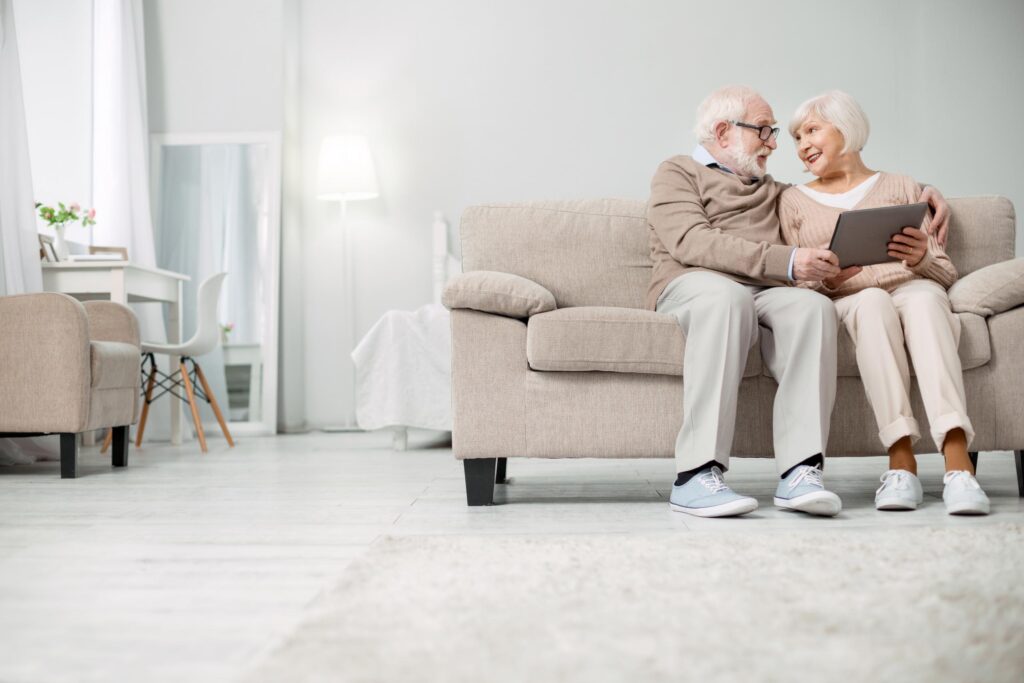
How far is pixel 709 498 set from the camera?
1.82 m

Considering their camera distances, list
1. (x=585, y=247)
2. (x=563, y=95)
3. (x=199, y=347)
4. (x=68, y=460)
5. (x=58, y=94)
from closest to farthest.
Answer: (x=585, y=247) → (x=68, y=460) → (x=199, y=347) → (x=58, y=94) → (x=563, y=95)

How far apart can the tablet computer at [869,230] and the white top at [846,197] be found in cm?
26

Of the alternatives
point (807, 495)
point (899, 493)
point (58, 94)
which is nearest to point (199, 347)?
point (58, 94)

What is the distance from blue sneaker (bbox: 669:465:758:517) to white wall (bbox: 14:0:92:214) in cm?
350

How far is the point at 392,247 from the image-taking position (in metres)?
4.82

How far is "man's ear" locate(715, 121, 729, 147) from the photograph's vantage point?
7.32ft

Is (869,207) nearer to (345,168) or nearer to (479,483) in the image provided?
(479,483)

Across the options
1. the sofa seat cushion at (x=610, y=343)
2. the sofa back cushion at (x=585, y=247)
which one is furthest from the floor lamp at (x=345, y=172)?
the sofa seat cushion at (x=610, y=343)

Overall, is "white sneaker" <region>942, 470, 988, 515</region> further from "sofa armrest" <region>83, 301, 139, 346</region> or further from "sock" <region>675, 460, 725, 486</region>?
"sofa armrest" <region>83, 301, 139, 346</region>

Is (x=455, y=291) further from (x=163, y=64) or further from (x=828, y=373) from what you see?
(x=163, y=64)

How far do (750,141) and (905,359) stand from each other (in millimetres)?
670

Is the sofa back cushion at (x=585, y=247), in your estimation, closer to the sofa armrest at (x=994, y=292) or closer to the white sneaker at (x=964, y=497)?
the sofa armrest at (x=994, y=292)

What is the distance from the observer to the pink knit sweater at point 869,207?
83.7 inches

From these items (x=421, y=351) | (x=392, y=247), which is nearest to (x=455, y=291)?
(x=421, y=351)
